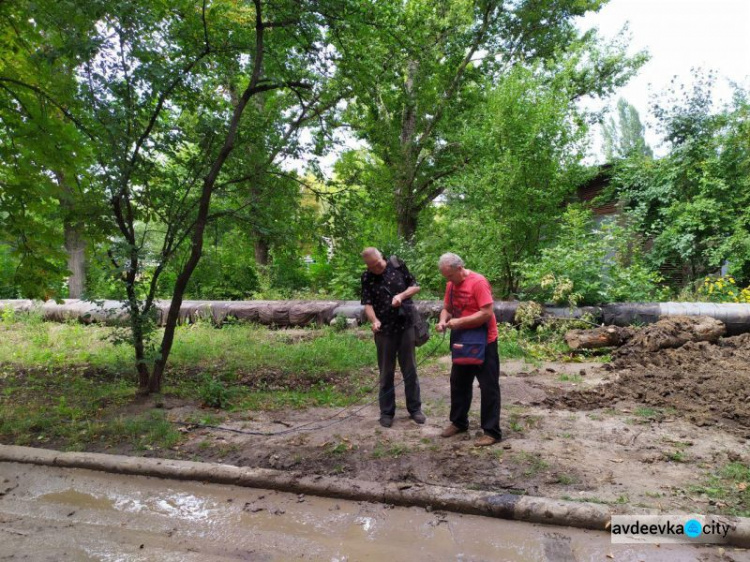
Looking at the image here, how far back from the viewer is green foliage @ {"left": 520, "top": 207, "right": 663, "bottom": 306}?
10.3 m

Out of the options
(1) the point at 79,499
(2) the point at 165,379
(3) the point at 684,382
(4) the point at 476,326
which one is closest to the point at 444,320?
(4) the point at 476,326

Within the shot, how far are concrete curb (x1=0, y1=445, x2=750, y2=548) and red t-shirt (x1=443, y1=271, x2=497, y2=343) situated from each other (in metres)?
1.56

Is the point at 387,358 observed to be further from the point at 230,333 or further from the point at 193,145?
the point at 230,333

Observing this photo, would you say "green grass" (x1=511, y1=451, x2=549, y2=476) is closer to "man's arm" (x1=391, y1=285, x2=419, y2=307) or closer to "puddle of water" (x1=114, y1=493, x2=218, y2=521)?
"man's arm" (x1=391, y1=285, x2=419, y2=307)

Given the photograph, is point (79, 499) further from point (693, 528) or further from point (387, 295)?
point (693, 528)

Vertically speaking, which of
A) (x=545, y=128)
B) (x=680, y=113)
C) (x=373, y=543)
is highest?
(x=680, y=113)

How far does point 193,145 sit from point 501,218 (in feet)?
25.2

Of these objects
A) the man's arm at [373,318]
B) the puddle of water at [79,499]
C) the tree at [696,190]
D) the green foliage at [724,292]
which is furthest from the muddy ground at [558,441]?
the tree at [696,190]

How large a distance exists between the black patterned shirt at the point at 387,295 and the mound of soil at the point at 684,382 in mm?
2324

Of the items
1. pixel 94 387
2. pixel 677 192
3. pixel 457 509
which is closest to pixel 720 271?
pixel 677 192

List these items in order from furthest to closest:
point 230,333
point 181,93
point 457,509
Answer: point 230,333 < point 181,93 < point 457,509

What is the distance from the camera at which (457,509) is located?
3.66 metres

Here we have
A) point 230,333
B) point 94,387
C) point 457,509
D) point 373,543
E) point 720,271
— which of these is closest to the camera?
point 373,543

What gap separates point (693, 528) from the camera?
3.21 metres
